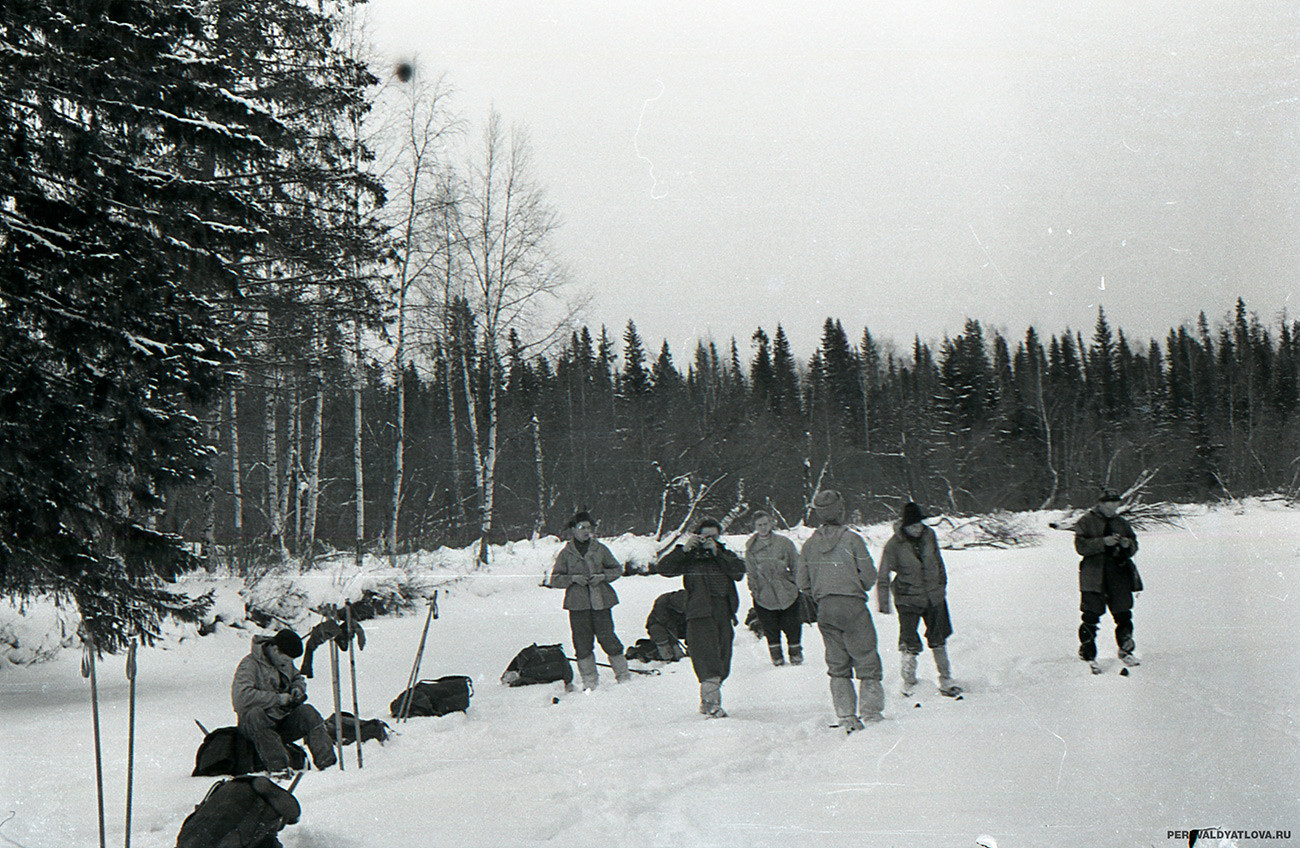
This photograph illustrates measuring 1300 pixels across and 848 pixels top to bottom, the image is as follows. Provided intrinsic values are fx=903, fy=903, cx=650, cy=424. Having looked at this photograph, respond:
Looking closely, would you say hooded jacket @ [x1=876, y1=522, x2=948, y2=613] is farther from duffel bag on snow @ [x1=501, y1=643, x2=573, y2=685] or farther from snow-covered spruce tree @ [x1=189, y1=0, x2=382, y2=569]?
snow-covered spruce tree @ [x1=189, y1=0, x2=382, y2=569]

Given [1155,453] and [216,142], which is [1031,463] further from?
[216,142]

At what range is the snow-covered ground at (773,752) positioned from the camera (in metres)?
4.28

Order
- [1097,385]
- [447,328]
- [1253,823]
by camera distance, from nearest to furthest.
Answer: [1253,823], [447,328], [1097,385]

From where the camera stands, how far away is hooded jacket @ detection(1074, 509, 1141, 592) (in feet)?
25.3

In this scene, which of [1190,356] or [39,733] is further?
[1190,356]

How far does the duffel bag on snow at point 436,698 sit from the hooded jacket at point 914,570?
3823 mm

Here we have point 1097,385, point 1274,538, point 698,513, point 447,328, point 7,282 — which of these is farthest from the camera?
point 1097,385

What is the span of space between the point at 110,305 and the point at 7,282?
0.62 m

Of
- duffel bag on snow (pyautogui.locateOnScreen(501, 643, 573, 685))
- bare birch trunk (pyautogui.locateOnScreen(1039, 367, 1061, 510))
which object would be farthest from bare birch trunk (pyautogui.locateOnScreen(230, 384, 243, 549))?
bare birch trunk (pyautogui.locateOnScreen(1039, 367, 1061, 510))

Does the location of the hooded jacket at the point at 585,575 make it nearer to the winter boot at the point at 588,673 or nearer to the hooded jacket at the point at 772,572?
the winter boot at the point at 588,673

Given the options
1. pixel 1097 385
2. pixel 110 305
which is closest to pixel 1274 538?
pixel 110 305

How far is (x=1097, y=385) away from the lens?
63031 millimetres

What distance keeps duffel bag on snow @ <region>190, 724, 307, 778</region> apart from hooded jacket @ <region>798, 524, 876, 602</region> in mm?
4053

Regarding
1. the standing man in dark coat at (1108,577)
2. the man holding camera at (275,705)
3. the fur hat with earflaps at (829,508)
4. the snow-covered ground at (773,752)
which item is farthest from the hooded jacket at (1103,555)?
the man holding camera at (275,705)
